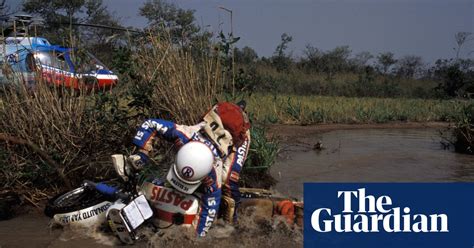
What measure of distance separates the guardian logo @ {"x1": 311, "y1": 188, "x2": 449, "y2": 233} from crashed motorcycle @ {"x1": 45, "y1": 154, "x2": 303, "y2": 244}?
1.24 metres

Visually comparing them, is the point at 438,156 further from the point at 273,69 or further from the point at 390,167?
the point at 273,69

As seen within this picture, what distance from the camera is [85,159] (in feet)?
21.5

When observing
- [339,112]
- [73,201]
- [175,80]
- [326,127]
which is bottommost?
[73,201]

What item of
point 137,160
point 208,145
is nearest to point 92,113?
point 137,160

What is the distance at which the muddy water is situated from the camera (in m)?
7.89

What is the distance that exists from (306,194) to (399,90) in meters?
21.2

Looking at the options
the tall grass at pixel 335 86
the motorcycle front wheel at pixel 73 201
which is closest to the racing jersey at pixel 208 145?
the motorcycle front wheel at pixel 73 201

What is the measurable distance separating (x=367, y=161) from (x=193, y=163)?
17.4ft

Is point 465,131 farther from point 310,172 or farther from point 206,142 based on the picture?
point 206,142

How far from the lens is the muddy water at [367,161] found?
7.89 metres

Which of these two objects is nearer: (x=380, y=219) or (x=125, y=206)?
(x=125, y=206)

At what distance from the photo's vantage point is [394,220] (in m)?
4.86

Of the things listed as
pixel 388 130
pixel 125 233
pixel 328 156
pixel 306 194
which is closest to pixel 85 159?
pixel 125 233

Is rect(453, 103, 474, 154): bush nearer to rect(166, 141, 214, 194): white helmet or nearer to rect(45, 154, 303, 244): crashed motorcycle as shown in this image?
rect(45, 154, 303, 244): crashed motorcycle
